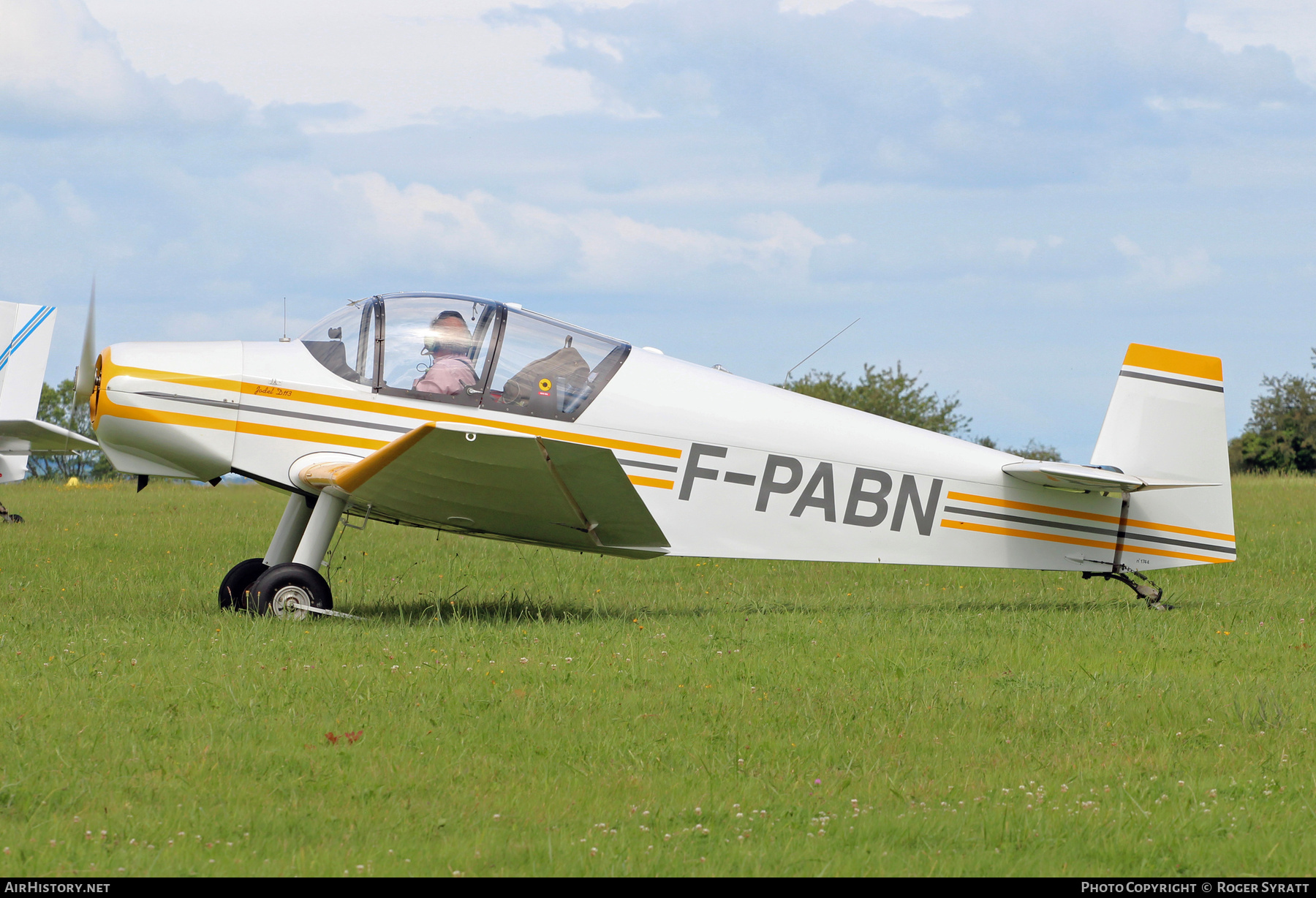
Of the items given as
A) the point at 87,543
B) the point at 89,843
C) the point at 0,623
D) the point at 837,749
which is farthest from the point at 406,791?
the point at 87,543

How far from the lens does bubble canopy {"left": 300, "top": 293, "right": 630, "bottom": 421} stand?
8.60 m

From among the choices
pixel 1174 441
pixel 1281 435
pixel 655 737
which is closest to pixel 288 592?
pixel 655 737

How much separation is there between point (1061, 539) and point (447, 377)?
551cm

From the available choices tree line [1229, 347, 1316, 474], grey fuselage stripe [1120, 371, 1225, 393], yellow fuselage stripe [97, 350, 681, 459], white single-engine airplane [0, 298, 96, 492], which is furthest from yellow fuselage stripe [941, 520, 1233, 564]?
tree line [1229, 347, 1316, 474]

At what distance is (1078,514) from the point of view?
9789 millimetres

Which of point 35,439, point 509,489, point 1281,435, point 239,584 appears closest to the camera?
point 509,489

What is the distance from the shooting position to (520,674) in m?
6.48

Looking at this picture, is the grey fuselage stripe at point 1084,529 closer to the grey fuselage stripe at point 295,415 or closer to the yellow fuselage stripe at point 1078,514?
the yellow fuselage stripe at point 1078,514

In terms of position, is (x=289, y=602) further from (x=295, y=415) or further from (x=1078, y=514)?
(x=1078, y=514)

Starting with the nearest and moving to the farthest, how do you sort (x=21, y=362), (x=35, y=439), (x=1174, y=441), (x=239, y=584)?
1. (x=239, y=584)
2. (x=1174, y=441)
3. (x=35, y=439)
4. (x=21, y=362)

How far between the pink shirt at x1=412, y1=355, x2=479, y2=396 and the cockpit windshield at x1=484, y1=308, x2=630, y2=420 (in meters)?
0.21

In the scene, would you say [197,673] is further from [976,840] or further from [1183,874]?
[1183,874]

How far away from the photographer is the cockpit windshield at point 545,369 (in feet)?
Answer: 28.4

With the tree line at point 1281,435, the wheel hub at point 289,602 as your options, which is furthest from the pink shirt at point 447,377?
the tree line at point 1281,435
